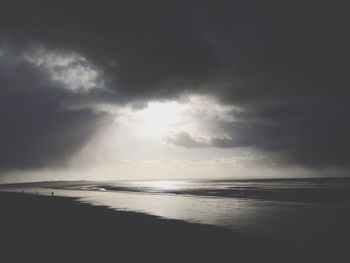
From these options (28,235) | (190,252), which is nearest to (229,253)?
(190,252)

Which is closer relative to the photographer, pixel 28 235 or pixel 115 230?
pixel 28 235

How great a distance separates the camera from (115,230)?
948 inches

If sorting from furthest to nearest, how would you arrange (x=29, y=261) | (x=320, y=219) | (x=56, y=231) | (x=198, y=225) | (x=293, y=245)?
(x=320, y=219), (x=198, y=225), (x=56, y=231), (x=293, y=245), (x=29, y=261)

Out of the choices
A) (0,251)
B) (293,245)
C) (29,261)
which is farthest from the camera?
(293,245)

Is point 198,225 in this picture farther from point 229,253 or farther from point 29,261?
point 29,261

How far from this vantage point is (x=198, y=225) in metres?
26.9

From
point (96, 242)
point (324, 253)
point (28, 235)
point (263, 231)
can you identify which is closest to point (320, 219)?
point (263, 231)

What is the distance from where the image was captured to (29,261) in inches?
A: 563

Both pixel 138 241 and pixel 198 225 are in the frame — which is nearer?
pixel 138 241

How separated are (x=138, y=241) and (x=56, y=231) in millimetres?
6926

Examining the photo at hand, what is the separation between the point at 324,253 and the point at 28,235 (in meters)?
17.7

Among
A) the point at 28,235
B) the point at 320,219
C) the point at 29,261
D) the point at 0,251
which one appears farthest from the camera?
the point at 320,219

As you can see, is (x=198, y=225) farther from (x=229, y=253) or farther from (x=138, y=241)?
(x=229, y=253)

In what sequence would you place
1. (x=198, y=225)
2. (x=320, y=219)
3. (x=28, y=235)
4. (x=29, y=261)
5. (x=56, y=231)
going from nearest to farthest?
(x=29, y=261)
(x=28, y=235)
(x=56, y=231)
(x=198, y=225)
(x=320, y=219)
